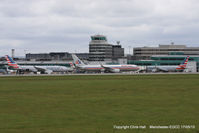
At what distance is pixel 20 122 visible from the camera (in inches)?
998

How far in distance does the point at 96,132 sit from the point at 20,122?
6.54 m

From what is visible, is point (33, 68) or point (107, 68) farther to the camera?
point (33, 68)

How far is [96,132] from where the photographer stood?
21.9 meters

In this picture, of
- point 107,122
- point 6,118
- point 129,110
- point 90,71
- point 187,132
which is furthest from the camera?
point 90,71

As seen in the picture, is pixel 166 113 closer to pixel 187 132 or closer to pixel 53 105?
pixel 187 132

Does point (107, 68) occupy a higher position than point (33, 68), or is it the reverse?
point (107, 68)

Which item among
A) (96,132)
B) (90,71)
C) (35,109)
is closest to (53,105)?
(35,109)

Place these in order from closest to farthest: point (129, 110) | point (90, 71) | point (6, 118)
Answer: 1. point (6, 118)
2. point (129, 110)
3. point (90, 71)

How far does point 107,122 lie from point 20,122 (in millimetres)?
6328

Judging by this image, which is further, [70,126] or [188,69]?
[188,69]

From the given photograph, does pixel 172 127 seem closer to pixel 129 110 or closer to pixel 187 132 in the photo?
pixel 187 132

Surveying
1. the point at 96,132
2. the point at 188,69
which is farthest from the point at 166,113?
the point at 188,69

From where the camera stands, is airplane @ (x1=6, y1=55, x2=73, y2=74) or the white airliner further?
airplane @ (x1=6, y1=55, x2=73, y2=74)

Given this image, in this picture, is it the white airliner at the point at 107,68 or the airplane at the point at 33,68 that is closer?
the white airliner at the point at 107,68
